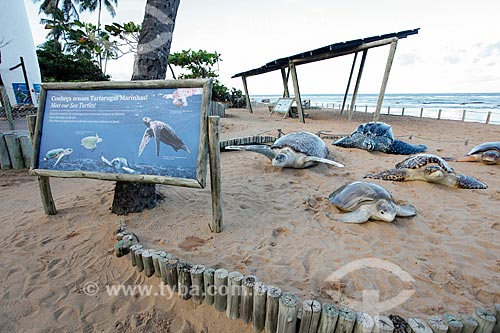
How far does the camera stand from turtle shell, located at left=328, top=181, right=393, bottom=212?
301 cm

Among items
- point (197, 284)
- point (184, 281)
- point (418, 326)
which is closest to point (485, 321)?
point (418, 326)

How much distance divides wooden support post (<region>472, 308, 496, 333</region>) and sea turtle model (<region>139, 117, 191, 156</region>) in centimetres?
230

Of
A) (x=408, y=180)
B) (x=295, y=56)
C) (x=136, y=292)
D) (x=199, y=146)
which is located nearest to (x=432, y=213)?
(x=408, y=180)

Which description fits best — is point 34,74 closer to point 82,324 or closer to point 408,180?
point 82,324

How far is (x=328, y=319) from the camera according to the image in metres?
1.48

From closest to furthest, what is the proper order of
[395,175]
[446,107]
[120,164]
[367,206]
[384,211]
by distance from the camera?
[120,164], [384,211], [367,206], [395,175], [446,107]

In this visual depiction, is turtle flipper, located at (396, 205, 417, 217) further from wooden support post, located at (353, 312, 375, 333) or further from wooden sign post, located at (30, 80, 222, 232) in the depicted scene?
wooden sign post, located at (30, 80, 222, 232)

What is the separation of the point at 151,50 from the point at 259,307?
2.97m

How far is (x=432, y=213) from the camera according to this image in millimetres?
3188

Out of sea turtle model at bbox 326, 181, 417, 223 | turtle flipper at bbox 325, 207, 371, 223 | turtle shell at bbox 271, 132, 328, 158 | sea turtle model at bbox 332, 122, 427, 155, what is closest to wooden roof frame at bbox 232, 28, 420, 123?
sea turtle model at bbox 332, 122, 427, 155

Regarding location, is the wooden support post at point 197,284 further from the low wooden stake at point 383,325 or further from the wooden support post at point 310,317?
the low wooden stake at point 383,325

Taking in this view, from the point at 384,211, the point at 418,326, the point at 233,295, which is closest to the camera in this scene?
the point at 418,326

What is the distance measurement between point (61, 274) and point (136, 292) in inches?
29.9

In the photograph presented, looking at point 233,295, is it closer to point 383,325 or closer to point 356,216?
point 383,325
